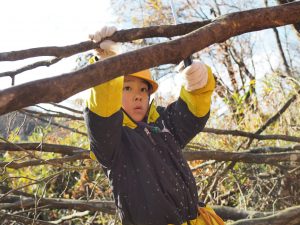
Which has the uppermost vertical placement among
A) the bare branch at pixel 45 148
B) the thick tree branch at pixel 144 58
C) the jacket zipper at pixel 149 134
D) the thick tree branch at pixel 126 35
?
the thick tree branch at pixel 126 35

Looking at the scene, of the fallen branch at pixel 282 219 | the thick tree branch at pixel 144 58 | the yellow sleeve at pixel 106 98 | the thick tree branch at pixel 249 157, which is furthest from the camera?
the thick tree branch at pixel 249 157

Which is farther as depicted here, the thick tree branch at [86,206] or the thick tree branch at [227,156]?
the thick tree branch at [86,206]

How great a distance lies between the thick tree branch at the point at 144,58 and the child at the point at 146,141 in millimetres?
445

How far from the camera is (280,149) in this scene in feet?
10.6

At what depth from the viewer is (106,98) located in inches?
59.7

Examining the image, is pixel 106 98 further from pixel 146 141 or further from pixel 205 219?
pixel 205 219

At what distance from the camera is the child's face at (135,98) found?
79.4 inches

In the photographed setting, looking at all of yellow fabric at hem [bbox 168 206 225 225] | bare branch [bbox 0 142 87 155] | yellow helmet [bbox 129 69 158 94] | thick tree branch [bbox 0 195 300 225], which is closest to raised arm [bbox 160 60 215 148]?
yellow helmet [bbox 129 69 158 94]

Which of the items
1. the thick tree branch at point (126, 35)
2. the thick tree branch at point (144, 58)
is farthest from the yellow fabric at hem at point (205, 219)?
the thick tree branch at point (144, 58)

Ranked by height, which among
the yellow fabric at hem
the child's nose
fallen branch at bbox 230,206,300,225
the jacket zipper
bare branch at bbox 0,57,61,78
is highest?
bare branch at bbox 0,57,61,78

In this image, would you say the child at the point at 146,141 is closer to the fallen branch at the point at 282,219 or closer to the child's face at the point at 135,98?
the child's face at the point at 135,98

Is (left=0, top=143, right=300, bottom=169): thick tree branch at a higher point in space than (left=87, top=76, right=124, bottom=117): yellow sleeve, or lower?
lower

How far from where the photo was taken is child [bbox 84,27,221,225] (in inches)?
62.5

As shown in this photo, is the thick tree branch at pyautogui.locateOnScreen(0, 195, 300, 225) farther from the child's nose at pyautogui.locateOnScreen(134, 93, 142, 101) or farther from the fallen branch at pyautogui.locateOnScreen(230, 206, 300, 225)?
the child's nose at pyautogui.locateOnScreen(134, 93, 142, 101)
